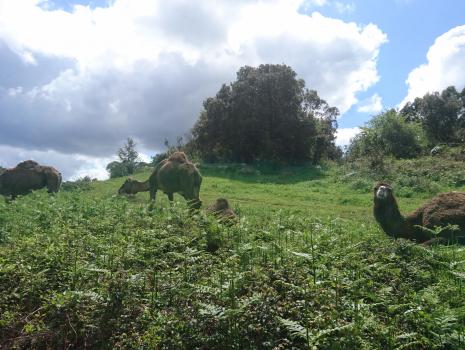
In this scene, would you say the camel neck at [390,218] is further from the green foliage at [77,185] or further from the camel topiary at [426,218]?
the green foliage at [77,185]

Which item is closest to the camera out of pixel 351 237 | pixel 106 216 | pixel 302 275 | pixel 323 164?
pixel 302 275

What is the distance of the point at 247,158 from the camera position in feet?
147

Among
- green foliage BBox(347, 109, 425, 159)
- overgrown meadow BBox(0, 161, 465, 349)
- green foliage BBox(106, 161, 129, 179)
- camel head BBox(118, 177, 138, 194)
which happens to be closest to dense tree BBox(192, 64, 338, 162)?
green foliage BBox(347, 109, 425, 159)

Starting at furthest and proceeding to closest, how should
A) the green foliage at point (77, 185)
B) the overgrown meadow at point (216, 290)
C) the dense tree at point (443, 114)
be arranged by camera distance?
the dense tree at point (443, 114), the green foliage at point (77, 185), the overgrown meadow at point (216, 290)

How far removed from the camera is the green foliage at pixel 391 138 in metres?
40.3

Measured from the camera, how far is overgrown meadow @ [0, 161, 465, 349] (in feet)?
18.3

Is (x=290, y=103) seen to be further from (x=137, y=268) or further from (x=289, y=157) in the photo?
(x=137, y=268)

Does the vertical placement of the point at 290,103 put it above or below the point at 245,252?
above

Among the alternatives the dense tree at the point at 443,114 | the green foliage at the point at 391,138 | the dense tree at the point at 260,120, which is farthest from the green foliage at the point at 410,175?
the dense tree at the point at 443,114

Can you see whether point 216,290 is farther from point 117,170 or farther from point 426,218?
point 117,170

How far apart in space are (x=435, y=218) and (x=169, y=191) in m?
10.0

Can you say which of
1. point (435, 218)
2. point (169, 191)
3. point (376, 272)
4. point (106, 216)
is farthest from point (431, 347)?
point (169, 191)

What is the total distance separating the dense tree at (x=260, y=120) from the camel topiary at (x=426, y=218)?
30901mm

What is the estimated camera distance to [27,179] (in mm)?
21766
